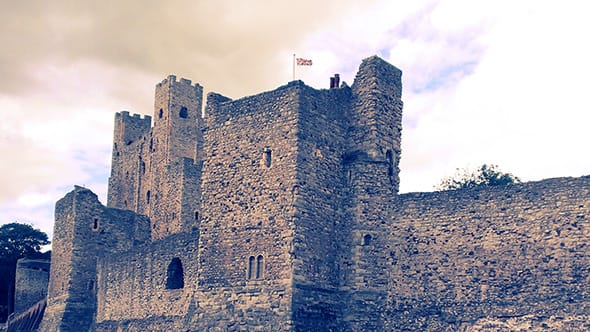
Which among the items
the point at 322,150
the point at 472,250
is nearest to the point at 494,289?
the point at 472,250

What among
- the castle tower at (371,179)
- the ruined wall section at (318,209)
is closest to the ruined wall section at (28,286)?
the ruined wall section at (318,209)

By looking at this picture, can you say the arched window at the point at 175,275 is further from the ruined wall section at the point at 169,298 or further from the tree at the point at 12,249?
the tree at the point at 12,249

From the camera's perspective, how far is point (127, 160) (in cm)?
5053

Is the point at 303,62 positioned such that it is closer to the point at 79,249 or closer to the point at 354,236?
the point at 354,236

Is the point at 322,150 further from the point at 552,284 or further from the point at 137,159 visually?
the point at 137,159

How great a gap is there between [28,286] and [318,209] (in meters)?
28.5

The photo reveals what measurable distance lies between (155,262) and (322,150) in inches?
338

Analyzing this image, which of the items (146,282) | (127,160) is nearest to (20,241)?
(127,160)

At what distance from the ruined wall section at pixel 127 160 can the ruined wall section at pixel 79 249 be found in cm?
1021

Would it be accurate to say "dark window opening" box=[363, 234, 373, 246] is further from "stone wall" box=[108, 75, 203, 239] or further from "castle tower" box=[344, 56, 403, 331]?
"stone wall" box=[108, 75, 203, 239]

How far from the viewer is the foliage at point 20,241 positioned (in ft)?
201

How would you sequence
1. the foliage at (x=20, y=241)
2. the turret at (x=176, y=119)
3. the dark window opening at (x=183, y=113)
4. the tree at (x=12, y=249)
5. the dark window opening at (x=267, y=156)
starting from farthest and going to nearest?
the foliage at (x=20, y=241), the tree at (x=12, y=249), the dark window opening at (x=183, y=113), the turret at (x=176, y=119), the dark window opening at (x=267, y=156)

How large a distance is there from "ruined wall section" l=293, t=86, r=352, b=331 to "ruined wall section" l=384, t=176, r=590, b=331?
5.30ft

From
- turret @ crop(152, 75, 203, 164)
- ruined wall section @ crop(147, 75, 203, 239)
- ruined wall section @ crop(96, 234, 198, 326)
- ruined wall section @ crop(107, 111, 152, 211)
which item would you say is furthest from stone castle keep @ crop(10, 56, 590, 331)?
ruined wall section @ crop(107, 111, 152, 211)
